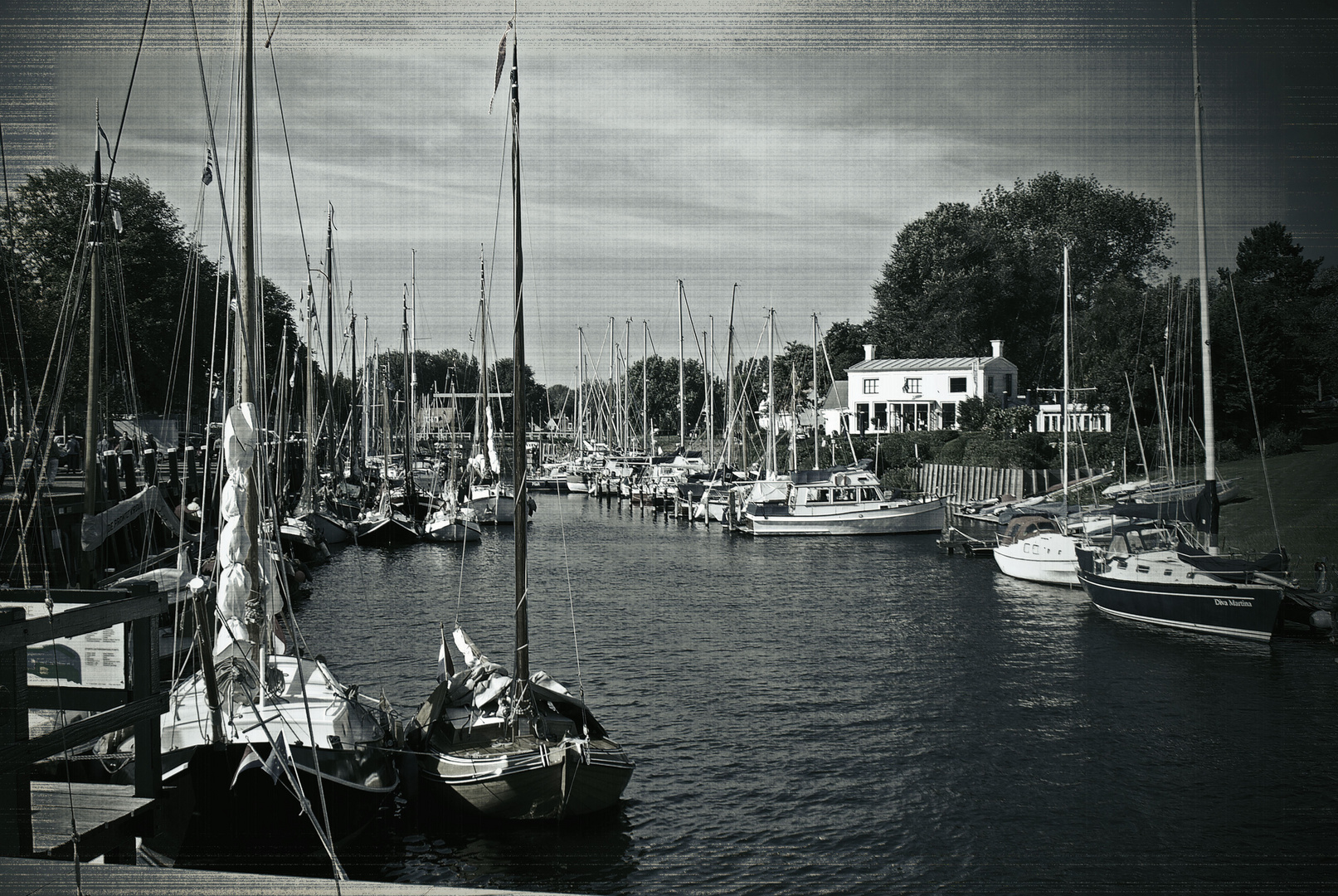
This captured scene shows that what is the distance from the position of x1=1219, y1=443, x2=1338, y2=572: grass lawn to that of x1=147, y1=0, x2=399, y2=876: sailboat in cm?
2982

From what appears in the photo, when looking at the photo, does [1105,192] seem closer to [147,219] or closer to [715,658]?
[147,219]

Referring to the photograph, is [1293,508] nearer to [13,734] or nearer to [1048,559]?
[1048,559]

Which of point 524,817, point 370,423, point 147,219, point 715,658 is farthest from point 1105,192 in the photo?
point 524,817

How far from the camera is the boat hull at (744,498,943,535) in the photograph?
60375 millimetres

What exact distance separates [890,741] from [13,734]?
16753 millimetres

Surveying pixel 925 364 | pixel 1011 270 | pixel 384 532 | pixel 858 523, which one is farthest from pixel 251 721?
pixel 1011 270

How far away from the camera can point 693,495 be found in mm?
72750

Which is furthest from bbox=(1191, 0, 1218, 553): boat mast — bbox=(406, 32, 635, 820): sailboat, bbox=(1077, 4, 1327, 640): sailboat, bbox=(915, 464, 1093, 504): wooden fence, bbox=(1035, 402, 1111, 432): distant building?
bbox=(1035, 402, 1111, 432): distant building

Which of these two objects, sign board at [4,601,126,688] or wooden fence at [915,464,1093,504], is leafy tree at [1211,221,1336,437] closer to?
wooden fence at [915,464,1093,504]

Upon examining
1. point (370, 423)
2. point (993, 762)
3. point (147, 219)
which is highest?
point (147, 219)

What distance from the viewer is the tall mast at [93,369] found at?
2753cm

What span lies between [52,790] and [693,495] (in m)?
64.2

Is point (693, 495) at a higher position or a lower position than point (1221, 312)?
lower

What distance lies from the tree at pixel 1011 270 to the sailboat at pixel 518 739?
97.9m
